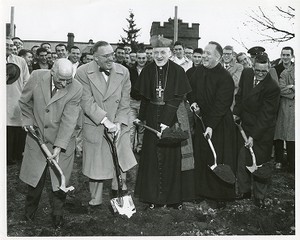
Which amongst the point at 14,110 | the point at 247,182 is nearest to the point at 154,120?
the point at 247,182

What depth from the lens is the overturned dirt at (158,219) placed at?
418 centimetres

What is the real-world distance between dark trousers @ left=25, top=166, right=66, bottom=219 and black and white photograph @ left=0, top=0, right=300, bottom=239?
0.01 meters

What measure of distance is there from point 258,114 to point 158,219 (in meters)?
1.61

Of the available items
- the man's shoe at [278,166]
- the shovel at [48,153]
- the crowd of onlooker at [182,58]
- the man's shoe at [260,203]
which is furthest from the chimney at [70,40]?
the man's shoe at [278,166]

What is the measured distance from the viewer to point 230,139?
15.9ft

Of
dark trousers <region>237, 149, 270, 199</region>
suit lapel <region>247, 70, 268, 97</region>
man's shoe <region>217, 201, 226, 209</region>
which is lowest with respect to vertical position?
man's shoe <region>217, 201, 226, 209</region>

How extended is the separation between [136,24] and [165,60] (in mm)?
655

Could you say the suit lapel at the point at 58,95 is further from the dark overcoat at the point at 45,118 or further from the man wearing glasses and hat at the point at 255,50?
the man wearing glasses and hat at the point at 255,50

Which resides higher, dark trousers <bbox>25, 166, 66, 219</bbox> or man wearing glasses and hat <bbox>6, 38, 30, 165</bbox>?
man wearing glasses and hat <bbox>6, 38, 30, 165</bbox>

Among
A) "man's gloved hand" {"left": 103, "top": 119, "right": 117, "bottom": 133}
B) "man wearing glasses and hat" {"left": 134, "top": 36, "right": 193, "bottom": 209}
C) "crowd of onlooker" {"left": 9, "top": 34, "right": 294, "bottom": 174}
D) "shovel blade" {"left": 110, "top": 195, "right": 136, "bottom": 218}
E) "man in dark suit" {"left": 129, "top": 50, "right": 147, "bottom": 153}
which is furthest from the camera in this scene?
"man in dark suit" {"left": 129, "top": 50, "right": 147, "bottom": 153}

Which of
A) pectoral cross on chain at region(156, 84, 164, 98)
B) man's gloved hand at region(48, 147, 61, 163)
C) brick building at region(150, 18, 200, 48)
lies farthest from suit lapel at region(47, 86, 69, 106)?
brick building at region(150, 18, 200, 48)

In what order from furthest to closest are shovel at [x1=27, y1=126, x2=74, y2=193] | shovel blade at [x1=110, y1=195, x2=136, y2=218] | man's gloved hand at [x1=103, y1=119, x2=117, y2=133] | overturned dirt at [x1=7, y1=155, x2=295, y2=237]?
man's gloved hand at [x1=103, y1=119, x2=117, y2=133] → shovel blade at [x1=110, y1=195, x2=136, y2=218] → overturned dirt at [x1=7, y1=155, x2=295, y2=237] → shovel at [x1=27, y1=126, x2=74, y2=193]

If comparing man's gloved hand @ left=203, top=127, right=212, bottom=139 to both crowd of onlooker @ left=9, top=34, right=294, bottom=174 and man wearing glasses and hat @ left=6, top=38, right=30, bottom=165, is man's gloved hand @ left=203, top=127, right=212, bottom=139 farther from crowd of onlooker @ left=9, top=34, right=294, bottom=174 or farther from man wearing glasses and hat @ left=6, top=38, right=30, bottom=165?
man wearing glasses and hat @ left=6, top=38, right=30, bottom=165

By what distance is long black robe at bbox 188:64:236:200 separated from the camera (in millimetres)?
4707
